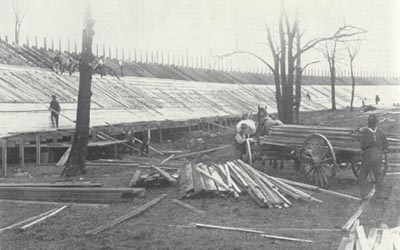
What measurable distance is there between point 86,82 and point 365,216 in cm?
848

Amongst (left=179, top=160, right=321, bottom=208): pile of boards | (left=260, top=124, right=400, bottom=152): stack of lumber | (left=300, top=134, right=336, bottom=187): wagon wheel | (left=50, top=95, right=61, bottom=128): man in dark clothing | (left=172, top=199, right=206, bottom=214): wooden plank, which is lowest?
(left=172, top=199, right=206, bottom=214): wooden plank

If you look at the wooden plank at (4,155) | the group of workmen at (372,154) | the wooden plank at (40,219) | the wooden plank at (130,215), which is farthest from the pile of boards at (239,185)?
the wooden plank at (4,155)

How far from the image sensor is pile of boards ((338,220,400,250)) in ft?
19.9

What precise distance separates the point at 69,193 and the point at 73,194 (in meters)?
0.09

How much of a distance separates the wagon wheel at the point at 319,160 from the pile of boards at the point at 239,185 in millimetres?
783


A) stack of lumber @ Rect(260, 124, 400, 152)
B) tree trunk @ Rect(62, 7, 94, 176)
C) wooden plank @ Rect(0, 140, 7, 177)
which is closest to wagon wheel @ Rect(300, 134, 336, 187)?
stack of lumber @ Rect(260, 124, 400, 152)

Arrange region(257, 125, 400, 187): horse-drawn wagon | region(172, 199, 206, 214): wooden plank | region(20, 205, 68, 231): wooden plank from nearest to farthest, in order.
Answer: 1. region(20, 205, 68, 231): wooden plank
2. region(172, 199, 206, 214): wooden plank
3. region(257, 125, 400, 187): horse-drawn wagon

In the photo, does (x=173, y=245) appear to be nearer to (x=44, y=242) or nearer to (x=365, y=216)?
(x=44, y=242)

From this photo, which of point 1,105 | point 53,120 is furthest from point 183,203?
point 1,105

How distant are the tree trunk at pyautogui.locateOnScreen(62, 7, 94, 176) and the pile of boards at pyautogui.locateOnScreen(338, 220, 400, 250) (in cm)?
923

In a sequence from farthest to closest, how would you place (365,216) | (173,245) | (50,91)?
1. (50,91)
2. (365,216)
3. (173,245)

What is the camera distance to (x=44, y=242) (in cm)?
744

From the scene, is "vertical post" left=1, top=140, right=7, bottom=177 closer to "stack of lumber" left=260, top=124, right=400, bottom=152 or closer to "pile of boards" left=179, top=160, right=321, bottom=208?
"pile of boards" left=179, top=160, right=321, bottom=208

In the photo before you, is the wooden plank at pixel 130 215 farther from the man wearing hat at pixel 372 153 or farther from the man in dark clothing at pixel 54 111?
the man in dark clothing at pixel 54 111
